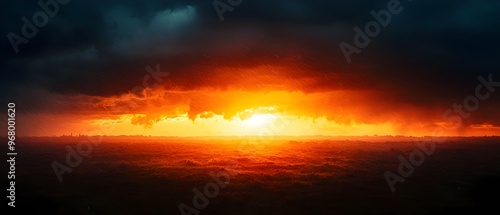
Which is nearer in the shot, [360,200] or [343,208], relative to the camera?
[343,208]

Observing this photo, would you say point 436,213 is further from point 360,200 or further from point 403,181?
point 403,181

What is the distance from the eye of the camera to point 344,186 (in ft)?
186

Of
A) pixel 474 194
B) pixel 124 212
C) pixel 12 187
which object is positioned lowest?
pixel 474 194

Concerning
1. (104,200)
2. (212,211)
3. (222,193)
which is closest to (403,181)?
(222,193)

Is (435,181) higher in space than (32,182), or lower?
lower

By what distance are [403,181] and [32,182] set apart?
58.5 m

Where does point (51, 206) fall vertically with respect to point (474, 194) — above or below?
above

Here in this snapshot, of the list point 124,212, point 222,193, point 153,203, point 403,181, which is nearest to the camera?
point 124,212

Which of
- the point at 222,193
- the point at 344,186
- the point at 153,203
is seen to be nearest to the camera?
the point at 153,203

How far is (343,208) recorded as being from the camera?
43.6 metres

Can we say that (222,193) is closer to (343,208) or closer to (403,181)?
(343,208)

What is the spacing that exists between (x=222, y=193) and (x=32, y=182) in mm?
30810

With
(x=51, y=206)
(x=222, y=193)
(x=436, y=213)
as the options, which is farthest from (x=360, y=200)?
(x=51, y=206)

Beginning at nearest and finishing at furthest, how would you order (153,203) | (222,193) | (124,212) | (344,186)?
(124,212) → (153,203) → (222,193) → (344,186)
